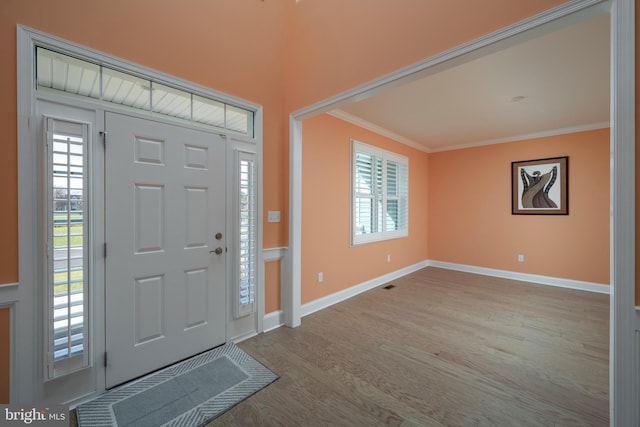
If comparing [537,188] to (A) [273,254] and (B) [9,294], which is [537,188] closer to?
(A) [273,254]

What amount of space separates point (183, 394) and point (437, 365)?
195 centimetres

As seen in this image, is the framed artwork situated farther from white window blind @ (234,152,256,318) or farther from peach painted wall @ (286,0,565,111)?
white window blind @ (234,152,256,318)

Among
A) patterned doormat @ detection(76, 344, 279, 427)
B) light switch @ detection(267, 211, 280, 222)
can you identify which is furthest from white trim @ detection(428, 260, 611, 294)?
patterned doormat @ detection(76, 344, 279, 427)

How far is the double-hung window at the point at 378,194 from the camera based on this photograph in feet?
13.3

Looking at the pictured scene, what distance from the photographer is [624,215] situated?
1.25m

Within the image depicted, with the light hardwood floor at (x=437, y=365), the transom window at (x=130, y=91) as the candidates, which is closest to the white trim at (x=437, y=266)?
the light hardwood floor at (x=437, y=365)

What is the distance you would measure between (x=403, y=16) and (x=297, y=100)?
3.97ft

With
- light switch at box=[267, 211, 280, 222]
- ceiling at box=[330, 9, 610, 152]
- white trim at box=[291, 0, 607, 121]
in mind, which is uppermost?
ceiling at box=[330, 9, 610, 152]

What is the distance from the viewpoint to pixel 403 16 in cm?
201

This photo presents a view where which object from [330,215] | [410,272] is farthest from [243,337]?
[410,272]

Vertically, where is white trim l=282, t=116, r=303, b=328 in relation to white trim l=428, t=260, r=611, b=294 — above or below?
above

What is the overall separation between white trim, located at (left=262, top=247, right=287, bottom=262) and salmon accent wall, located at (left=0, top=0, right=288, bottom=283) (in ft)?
0.19

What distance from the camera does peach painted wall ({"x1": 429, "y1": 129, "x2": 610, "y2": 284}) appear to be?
Result: 4.15m

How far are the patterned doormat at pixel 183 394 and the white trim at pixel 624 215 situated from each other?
1.98 meters
